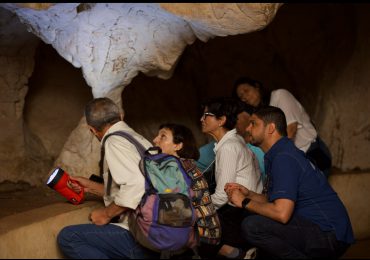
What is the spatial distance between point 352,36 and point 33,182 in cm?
373

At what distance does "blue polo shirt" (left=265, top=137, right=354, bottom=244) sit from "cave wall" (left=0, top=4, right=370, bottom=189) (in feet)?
7.51

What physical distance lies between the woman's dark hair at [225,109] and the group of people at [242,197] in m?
0.11

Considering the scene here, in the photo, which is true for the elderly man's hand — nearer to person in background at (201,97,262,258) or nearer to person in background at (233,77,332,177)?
person in background at (201,97,262,258)

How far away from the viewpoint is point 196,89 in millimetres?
7508

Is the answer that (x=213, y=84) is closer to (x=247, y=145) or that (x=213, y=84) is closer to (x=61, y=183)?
(x=247, y=145)

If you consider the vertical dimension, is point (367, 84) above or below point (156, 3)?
below

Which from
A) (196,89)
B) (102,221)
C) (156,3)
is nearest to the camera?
(102,221)

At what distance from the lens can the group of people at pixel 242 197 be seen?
335 cm

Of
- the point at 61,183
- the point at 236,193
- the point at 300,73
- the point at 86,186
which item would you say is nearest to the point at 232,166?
the point at 236,193

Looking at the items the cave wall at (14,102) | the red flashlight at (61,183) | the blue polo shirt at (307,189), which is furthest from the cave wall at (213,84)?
the blue polo shirt at (307,189)

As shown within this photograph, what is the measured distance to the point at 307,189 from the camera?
11.5 feet

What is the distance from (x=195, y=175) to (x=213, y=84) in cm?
412

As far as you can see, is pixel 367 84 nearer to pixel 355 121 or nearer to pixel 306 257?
pixel 355 121

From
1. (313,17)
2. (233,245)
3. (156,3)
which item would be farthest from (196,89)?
(233,245)
